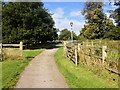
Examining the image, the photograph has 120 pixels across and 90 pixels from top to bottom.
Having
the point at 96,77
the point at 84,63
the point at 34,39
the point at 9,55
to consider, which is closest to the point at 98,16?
the point at 34,39

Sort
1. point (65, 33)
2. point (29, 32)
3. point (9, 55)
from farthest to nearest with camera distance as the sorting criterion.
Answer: point (65, 33) → point (29, 32) → point (9, 55)

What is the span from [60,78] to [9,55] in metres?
11.0

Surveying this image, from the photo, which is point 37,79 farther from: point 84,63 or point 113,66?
point 84,63

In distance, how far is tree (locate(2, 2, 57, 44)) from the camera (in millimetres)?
47125

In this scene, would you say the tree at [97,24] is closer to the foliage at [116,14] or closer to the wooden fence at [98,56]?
the foliage at [116,14]

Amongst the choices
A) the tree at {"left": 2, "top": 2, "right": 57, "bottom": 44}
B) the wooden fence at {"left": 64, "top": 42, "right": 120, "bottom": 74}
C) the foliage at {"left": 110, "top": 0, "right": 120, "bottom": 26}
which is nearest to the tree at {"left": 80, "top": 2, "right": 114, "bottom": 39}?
the foliage at {"left": 110, "top": 0, "right": 120, "bottom": 26}

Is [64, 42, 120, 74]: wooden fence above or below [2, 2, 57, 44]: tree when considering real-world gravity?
below

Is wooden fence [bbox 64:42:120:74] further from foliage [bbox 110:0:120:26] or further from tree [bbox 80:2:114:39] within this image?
tree [bbox 80:2:114:39]

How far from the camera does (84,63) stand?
57.5 ft

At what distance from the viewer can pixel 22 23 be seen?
48531 millimetres

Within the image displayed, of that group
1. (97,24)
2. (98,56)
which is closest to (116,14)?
(97,24)

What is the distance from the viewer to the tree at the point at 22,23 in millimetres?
47125

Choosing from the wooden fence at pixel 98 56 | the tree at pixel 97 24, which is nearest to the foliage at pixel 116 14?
the tree at pixel 97 24

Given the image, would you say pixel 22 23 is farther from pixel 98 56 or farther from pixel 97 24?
pixel 98 56
